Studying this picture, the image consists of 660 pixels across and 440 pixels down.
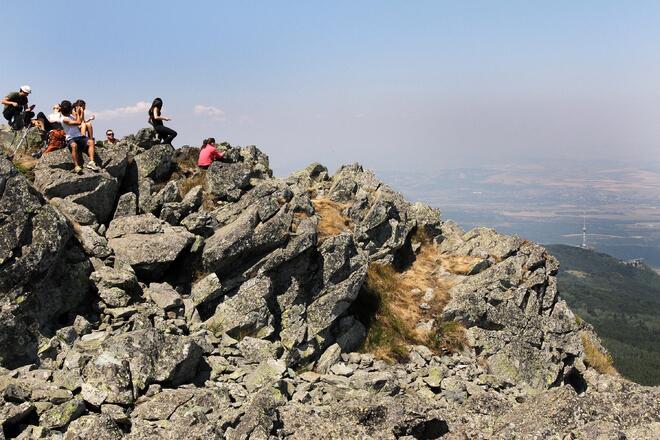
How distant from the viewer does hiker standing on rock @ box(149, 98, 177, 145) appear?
3020cm

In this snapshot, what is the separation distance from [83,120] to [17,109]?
276 inches

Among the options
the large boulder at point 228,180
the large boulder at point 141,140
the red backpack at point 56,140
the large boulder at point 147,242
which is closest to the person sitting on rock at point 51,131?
the red backpack at point 56,140

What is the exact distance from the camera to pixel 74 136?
80.1 feet

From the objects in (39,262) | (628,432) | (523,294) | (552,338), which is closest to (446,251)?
(523,294)

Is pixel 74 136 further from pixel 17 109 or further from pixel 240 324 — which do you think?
pixel 240 324

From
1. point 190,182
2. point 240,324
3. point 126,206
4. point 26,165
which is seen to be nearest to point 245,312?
point 240,324

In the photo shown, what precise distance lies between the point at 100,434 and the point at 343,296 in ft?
44.4

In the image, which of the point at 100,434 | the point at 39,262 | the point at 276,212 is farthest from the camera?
the point at 276,212

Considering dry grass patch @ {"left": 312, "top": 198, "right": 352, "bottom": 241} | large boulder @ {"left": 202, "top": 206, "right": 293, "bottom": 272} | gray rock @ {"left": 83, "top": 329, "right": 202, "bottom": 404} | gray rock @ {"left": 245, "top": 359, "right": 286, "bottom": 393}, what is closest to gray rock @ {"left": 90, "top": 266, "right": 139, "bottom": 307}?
gray rock @ {"left": 83, "top": 329, "right": 202, "bottom": 404}

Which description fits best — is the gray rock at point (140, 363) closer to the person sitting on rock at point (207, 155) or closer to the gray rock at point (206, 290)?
the gray rock at point (206, 290)

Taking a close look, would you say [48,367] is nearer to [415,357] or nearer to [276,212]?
[276,212]

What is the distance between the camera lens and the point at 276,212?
82.6 feet

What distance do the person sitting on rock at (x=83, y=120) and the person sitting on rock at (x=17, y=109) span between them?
5779 millimetres

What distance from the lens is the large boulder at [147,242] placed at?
21422 millimetres
